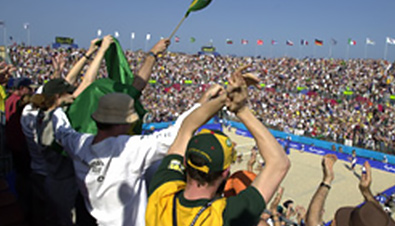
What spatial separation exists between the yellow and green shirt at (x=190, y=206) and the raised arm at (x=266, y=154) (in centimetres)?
7

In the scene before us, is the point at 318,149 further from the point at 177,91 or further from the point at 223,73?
the point at 223,73

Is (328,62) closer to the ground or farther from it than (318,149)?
farther from it

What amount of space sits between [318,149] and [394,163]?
4.32m

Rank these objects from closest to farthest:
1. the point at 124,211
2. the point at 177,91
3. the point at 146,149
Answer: the point at 146,149 < the point at 124,211 < the point at 177,91

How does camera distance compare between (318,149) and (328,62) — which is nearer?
(318,149)

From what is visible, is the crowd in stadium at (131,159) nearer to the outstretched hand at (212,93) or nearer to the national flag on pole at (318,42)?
the outstretched hand at (212,93)

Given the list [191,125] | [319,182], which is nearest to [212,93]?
[191,125]

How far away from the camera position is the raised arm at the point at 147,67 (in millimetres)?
2881

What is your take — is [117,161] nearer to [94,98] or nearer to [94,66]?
[94,98]

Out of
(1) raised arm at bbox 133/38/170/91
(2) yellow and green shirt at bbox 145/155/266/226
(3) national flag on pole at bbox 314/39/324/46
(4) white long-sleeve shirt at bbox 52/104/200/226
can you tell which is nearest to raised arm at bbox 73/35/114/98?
(1) raised arm at bbox 133/38/170/91

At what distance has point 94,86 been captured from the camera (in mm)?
2826

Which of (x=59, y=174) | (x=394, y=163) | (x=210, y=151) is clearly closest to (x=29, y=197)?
(x=59, y=174)

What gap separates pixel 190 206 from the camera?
1.68 m

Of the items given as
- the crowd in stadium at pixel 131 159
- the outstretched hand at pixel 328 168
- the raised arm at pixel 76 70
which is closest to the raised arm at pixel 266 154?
the crowd in stadium at pixel 131 159
